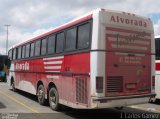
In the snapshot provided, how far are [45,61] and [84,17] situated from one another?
3.76 metres

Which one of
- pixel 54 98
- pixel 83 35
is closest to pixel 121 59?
pixel 83 35

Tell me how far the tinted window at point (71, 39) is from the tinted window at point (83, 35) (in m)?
0.34

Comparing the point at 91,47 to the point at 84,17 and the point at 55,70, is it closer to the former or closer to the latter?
the point at 84,17

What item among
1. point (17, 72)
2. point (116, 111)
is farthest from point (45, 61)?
point (17, 72)

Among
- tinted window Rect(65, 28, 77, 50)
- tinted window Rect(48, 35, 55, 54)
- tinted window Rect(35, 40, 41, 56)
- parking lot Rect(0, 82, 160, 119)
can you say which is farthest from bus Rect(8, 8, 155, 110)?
tinted window Rect(35, 40, 41, 56)

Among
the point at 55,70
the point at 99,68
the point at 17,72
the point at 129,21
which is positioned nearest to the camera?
the point at 99,68

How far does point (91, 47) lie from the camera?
30.8ft

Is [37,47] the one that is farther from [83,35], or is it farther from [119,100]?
[119,100]

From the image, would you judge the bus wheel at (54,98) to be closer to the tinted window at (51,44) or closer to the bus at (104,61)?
the bus at (104,61)

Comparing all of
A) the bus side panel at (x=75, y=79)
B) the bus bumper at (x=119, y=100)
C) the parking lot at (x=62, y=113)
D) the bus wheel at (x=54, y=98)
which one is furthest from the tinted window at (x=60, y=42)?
the bus bumper at (x=119, y=100)

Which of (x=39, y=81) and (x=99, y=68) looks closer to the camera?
(x=99, y=68)

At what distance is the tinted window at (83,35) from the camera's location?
9.73 meters

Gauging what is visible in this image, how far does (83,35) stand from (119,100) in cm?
228

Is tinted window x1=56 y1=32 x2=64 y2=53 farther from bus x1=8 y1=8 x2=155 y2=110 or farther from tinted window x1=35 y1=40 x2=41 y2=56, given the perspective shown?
tinted window x1=35 y1=40 x2=41 y2=56
